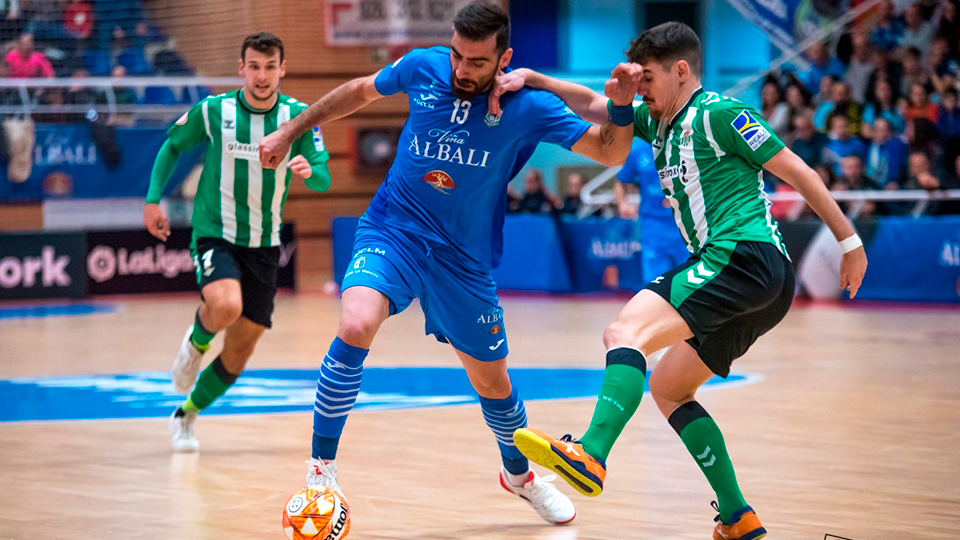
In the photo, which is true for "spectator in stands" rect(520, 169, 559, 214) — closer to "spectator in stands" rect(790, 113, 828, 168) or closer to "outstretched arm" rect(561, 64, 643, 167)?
"spectator in stands" rect(790, 113, 828, 168)

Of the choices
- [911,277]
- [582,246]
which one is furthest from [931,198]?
[582,246]

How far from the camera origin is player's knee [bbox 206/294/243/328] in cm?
666

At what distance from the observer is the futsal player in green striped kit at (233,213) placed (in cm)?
681

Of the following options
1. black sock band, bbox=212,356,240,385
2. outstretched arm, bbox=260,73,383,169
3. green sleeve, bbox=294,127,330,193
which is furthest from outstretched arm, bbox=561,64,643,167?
black sock band, bbox=212,356,240,385

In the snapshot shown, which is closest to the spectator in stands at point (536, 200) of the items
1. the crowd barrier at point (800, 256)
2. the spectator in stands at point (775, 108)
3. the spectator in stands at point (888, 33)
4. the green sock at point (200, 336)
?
the crowd barrier at point (800, 256)

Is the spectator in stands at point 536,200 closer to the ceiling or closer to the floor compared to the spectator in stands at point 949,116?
closer to the floor

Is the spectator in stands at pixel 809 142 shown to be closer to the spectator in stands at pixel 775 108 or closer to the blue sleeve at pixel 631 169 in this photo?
the spectator in stands at pixel 775 108

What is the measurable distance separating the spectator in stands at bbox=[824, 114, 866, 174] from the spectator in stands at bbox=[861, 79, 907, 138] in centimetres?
21

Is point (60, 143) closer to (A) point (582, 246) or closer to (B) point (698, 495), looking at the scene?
(A) point (582, 246)

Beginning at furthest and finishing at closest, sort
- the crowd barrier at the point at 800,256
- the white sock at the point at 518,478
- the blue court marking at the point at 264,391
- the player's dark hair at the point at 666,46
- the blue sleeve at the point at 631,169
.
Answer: the crowd barrier at the point at 800,256, the blue sleeve at the point at 631,169, the blue court marking at the point at 264,391, the white sock at the point at 518,478, the player's dark hair at the point at 666,46

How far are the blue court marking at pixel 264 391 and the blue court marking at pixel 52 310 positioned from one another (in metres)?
5.03

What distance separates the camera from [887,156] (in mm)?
15125

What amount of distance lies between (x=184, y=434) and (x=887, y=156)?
1075cm

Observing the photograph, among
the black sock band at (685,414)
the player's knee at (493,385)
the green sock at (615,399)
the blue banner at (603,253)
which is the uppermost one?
the green sock at (615,399)
